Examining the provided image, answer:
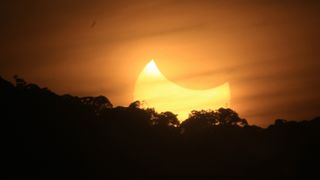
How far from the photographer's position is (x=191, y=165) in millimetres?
92688

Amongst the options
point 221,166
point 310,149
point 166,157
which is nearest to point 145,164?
point 166,157

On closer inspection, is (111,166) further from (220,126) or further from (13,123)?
(220,126)

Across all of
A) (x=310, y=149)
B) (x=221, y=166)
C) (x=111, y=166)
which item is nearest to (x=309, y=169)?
(x=310, y=149)

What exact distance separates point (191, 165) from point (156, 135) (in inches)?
434

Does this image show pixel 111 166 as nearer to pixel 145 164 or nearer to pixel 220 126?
pixel 145 164

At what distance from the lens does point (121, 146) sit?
92875 mm

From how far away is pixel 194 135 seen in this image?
10344cm

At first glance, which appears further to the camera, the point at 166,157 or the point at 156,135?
the point at 156,135

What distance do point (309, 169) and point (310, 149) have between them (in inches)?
131

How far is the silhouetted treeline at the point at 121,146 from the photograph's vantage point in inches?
3477

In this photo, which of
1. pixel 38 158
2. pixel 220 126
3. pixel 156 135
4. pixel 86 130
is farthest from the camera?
pixel 220 126

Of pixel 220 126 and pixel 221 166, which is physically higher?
pixel 220 126

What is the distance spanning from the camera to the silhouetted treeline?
88.3 metres

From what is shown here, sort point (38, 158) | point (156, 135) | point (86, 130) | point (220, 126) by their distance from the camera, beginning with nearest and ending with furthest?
1. point (38, 158)
2. point (86, 130)
3. point (156, 135)
4. point (220, 126)
